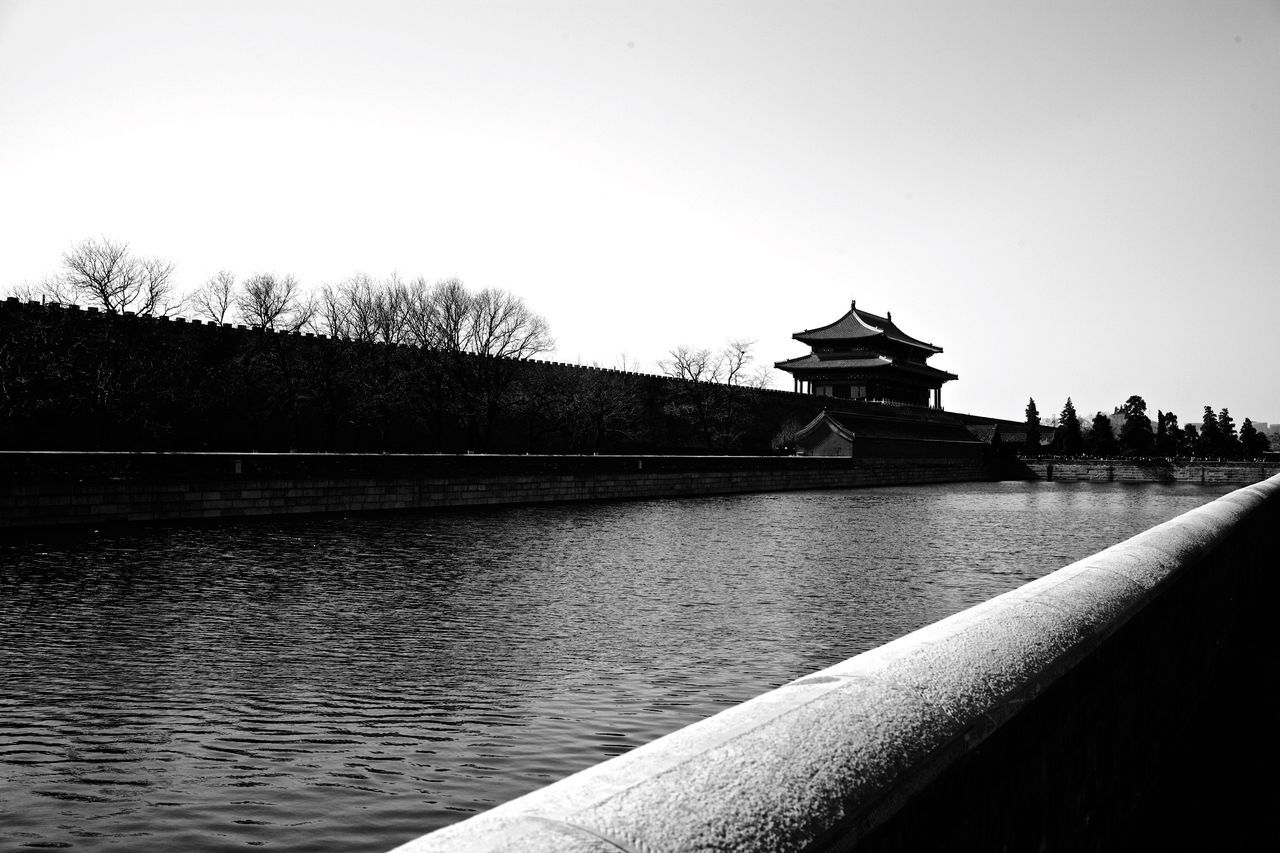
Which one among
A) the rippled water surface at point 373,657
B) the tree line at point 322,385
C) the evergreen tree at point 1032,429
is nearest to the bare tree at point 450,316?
the tree line at point 322,385

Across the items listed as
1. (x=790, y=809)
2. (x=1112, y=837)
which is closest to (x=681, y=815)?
(x=790, y=809)

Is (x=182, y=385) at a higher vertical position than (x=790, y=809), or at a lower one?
higher

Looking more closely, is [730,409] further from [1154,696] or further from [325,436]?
[1154,696]

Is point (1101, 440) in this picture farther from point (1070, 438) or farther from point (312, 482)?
point (312, 482)

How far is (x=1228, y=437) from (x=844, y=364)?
3585cm

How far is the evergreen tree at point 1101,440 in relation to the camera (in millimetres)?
70562

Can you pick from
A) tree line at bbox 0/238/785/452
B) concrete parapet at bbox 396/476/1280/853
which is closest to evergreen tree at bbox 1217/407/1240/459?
tree line at bbox 0/238/785/452

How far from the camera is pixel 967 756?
5.33ft

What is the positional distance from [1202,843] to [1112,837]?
66 centimetres

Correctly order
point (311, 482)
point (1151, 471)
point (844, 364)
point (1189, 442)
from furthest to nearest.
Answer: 1. point (1189, 442)
2. point (844, 364)
3. point (1151, 471)
4. point (311, 482)

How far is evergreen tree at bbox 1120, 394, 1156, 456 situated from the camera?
71438 mm

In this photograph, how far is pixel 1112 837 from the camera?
2.79 metres

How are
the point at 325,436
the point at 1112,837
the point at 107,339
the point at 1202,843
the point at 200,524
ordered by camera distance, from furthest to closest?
the point at 325,436
the point at 107,339
the point at 200,524
the point at 1202,843
the point at 1112,837

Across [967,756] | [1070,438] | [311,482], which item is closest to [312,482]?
[311,482]
